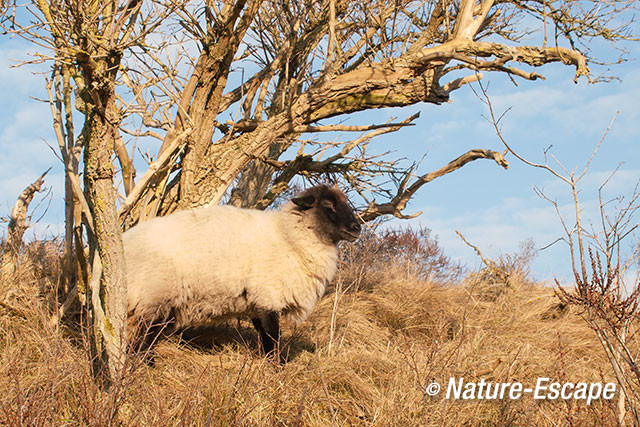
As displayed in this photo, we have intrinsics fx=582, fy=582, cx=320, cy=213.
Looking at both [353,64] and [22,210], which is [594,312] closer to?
[353,64]

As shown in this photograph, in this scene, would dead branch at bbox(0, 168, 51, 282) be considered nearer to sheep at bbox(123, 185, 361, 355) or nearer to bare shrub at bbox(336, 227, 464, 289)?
sheep at bbox(123, 185, 361, 355)

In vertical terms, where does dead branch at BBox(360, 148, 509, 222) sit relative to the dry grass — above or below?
above

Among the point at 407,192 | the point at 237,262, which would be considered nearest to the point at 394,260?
the point at 407,192

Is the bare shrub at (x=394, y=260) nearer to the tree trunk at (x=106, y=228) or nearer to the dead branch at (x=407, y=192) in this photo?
the dead branch at (x=407, y=192)

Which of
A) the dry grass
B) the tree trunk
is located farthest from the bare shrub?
the tree trunk

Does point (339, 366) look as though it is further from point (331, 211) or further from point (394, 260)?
point (394, 260)

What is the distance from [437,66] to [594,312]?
4.06m

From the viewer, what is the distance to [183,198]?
7.45m

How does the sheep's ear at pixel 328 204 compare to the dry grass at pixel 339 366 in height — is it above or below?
above

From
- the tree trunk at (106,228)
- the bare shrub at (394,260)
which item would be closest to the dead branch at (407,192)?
the bare shrub at (394,260)

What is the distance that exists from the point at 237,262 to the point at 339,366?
1.50 m

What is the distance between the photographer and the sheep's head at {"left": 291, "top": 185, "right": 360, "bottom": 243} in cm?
667

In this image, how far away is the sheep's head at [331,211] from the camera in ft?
21.9

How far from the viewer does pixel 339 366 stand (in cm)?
568
